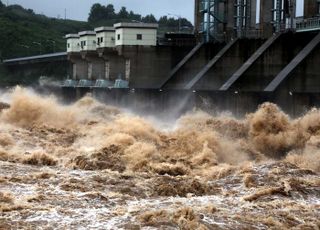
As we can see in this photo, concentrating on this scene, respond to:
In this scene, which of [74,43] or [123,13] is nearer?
[74,43]

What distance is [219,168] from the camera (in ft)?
53.4

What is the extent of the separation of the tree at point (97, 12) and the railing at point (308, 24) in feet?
409

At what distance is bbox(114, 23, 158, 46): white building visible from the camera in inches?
1654

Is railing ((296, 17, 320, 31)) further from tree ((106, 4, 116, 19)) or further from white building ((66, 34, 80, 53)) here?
tree ((106, 4, 116, 19))

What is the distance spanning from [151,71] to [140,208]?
97.1 ft

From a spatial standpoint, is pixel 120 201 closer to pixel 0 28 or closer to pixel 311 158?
pixel 311 158

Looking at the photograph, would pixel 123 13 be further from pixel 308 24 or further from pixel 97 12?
pixel 308 24

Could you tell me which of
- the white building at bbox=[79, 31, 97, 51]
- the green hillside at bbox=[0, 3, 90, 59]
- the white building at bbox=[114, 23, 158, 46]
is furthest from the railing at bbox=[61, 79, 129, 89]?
the green hillside at bbox=[0, 3, 90, 59]

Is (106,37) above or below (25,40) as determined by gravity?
below

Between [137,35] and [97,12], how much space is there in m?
115

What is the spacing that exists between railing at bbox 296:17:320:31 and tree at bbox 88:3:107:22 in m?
125

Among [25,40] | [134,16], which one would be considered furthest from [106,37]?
[134,16]

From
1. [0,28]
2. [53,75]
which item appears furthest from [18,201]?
[0,28]

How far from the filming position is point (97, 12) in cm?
15425
